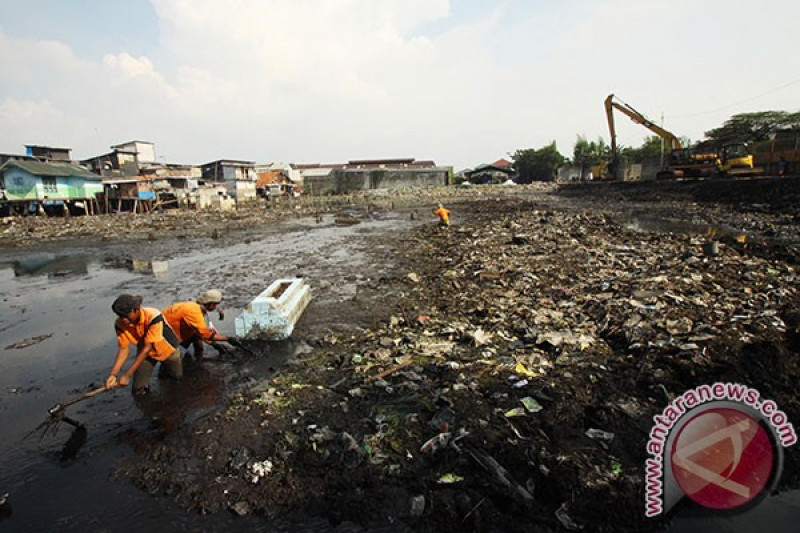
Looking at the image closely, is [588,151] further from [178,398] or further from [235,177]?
[178,398]

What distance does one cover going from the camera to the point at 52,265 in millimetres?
13359

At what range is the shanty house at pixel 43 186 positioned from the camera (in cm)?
2628

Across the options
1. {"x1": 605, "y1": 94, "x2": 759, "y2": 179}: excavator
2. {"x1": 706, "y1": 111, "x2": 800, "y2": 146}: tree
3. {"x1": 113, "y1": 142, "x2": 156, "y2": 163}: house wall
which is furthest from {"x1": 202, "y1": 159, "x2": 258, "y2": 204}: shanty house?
{"x1": 706, "y1": 111, "x2": 800, "y2": 146}: tree

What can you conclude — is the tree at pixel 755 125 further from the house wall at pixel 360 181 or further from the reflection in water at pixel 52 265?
the reflection in water at pixel 52 265

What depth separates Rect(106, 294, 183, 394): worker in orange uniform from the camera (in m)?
4.16

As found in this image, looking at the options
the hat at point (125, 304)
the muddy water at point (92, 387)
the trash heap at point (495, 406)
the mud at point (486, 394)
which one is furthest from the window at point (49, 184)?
the trash heap at point (495, 406)

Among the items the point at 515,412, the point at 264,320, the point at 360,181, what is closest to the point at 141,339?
the point at 264,320

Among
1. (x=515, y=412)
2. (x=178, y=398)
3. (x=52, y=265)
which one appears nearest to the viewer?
(x=515, y=412)

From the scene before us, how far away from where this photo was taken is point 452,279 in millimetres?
8539

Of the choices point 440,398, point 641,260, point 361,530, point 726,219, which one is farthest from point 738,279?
point 726,219

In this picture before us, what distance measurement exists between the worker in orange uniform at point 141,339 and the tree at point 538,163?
55749mm

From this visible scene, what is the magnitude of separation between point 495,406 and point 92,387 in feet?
16.3

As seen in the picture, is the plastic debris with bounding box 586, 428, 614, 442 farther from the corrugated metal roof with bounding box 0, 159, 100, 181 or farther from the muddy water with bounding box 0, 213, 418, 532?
the corrugated metal roof with bounding box 0, 159, 100, 181

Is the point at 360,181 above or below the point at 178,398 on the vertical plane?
above
